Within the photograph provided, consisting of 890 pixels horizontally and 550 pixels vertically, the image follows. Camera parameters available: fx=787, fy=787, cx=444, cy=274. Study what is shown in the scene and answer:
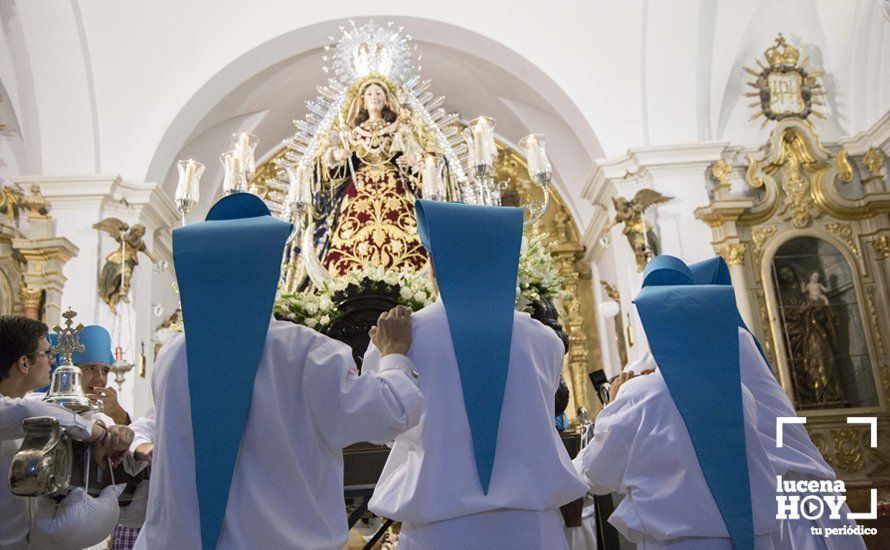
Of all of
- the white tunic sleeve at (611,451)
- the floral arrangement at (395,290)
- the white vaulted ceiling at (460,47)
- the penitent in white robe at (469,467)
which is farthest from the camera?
the white vaulted ceiling at (460,47)

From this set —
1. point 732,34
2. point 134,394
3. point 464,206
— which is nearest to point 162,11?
point 134,394

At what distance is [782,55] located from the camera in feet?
29.2

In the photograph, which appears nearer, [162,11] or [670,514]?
[670,514]

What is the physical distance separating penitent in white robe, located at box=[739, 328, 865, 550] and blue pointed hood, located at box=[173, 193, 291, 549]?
6.99 feet

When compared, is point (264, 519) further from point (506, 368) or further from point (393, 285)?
point (393, 285)

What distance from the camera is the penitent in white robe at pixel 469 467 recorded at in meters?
2.42

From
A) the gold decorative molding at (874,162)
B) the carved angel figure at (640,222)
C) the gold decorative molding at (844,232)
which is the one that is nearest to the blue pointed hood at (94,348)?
the carved angel figure at (640,222)

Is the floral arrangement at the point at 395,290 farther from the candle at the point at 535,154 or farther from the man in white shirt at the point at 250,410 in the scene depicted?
the man in white shirt at the point at 250,410

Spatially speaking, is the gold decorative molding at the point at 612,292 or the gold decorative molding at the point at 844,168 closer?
the gold decorative molding at the point at 844,168

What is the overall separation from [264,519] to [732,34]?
8487mm

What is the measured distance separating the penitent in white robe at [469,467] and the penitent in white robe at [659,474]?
1.15 ft

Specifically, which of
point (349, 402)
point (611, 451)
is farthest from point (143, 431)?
point (611, 451)

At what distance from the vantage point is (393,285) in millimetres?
4973

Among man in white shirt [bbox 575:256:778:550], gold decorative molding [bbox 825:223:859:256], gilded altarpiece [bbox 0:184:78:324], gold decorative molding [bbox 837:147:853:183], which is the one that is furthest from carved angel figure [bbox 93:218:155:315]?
gold decorative molding [bbox 837:147:853:183]
